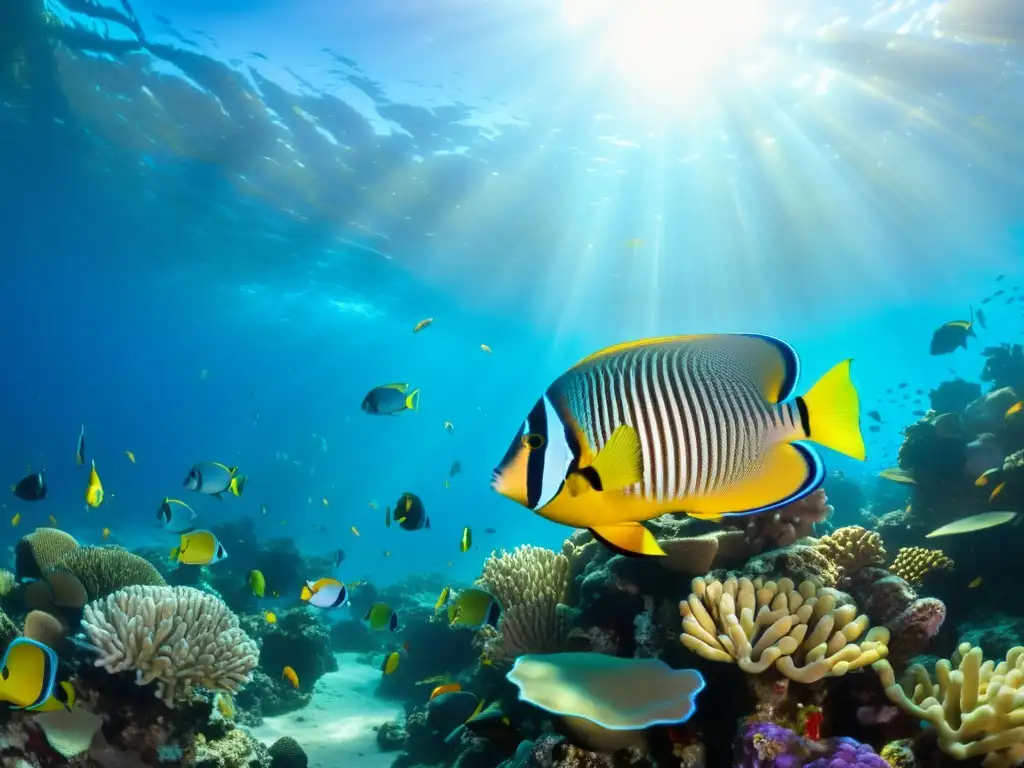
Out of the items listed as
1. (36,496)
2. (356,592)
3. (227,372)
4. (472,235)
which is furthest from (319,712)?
(227,372)

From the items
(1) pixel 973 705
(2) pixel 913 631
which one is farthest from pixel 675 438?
(2) pixel 913 631

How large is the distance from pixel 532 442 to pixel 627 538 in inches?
14.1

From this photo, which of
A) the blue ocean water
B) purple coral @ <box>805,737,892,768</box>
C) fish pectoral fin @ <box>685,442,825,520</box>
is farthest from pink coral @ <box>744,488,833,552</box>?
the blue ocean water

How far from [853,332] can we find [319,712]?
1482 inches

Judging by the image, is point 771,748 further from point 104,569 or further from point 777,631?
point 104,569

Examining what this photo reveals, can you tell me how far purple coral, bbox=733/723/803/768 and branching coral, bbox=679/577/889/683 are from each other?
236mm

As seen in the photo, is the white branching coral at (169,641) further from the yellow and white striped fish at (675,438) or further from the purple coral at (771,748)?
the yellow and white striped fish at (675,438)

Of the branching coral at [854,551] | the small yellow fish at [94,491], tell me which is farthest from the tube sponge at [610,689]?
the small yellow fish at [94,491]

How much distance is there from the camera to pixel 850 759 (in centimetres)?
215

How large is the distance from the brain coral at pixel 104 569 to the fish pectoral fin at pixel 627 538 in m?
5.43

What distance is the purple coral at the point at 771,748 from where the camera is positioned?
2.27m

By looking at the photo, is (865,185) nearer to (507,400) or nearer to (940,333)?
(940,333)

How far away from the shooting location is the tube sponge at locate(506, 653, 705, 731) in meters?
2.21

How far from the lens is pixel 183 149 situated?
2173cm
